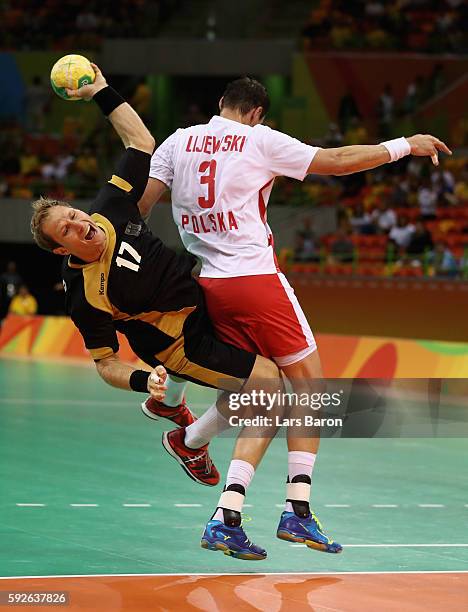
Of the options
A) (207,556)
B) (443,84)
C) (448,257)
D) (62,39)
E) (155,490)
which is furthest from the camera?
(62,39)

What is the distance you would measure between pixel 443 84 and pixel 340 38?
3465 mm

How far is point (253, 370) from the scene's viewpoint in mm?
7422

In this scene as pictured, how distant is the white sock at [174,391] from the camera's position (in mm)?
8164

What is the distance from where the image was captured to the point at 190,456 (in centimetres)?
816

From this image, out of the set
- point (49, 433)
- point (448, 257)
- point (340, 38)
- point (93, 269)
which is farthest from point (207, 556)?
point (340, 38)

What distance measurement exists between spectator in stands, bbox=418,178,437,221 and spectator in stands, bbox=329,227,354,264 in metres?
1.64

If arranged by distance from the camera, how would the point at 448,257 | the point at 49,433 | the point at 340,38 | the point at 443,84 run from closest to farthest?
the point at 49,433
the point at 448,257
the point at 443,84
the point at 340,38

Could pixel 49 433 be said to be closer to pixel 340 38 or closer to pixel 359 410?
pixel 359 410

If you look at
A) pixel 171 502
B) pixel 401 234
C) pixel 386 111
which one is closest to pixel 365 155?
pixel 171 502

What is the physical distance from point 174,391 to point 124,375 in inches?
41.6

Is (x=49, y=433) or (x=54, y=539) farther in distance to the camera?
(x=49, y=433)

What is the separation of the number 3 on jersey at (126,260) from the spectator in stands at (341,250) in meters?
18.2

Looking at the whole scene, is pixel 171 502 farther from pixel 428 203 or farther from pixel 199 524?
pixel 428 203

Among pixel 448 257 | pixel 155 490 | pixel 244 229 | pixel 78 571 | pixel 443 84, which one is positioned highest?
pixel 443 84
